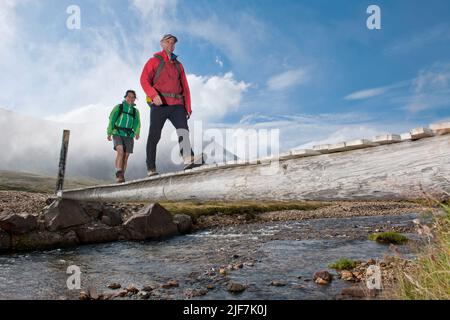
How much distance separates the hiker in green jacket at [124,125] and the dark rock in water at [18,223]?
409 centimetres

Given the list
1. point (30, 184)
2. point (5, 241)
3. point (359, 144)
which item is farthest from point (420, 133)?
point (30, 184)

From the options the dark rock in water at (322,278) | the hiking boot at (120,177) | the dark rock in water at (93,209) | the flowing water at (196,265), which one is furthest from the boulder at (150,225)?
the dark rock in water at (322,278)

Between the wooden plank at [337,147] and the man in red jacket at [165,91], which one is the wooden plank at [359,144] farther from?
the man in red jacket at [165,91]

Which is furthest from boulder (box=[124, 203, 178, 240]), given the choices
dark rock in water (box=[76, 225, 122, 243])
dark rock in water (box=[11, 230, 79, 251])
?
dark rock in water (box=[11, 230, 79, 251])

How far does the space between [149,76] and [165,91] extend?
593mm

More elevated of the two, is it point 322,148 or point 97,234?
point 322,148

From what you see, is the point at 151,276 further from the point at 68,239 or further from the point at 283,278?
the point at 68,239

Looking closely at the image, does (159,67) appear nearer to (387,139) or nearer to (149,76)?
(149,76)

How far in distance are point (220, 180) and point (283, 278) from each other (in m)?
3.90

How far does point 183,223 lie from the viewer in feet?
55.3

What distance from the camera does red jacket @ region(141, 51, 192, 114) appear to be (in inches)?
359

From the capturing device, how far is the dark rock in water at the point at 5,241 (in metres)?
11.6

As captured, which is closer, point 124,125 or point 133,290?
point 133,290

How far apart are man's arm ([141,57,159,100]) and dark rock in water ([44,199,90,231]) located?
725 centimetres
